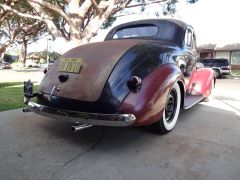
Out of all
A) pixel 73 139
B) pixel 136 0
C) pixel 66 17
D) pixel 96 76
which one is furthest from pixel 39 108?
pixel 136 0

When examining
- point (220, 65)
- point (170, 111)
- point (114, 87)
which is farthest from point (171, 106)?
point (220, 65)

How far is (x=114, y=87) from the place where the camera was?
3.28 meters

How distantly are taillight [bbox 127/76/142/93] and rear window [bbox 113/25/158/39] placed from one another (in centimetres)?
184

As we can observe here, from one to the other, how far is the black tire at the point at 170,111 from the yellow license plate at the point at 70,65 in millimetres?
1377

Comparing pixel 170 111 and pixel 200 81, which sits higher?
pixel 200 81

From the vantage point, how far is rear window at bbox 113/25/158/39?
492 centimetres

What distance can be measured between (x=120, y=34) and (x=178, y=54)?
1.49 meters

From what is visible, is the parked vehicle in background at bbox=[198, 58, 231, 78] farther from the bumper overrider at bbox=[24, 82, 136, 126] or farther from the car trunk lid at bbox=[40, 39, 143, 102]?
the bumper overrider at bbox=[24, 82, 136, 126]

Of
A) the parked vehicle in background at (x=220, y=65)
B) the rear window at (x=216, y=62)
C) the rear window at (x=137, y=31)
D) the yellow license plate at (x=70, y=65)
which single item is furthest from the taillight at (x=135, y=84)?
the rear window at (x=216, y=62)

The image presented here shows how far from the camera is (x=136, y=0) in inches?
575

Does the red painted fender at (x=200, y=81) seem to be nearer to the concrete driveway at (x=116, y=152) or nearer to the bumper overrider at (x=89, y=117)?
the concrete driveway at (x=116, y=152)

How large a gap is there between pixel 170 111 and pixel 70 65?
1.70m

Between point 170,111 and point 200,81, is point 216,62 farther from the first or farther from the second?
point 170,111

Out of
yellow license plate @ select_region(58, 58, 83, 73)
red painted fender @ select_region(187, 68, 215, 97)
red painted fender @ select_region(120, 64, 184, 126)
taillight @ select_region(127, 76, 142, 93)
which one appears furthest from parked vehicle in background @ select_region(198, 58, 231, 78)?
taillight @ select_region(127, 76, 142, 93)
